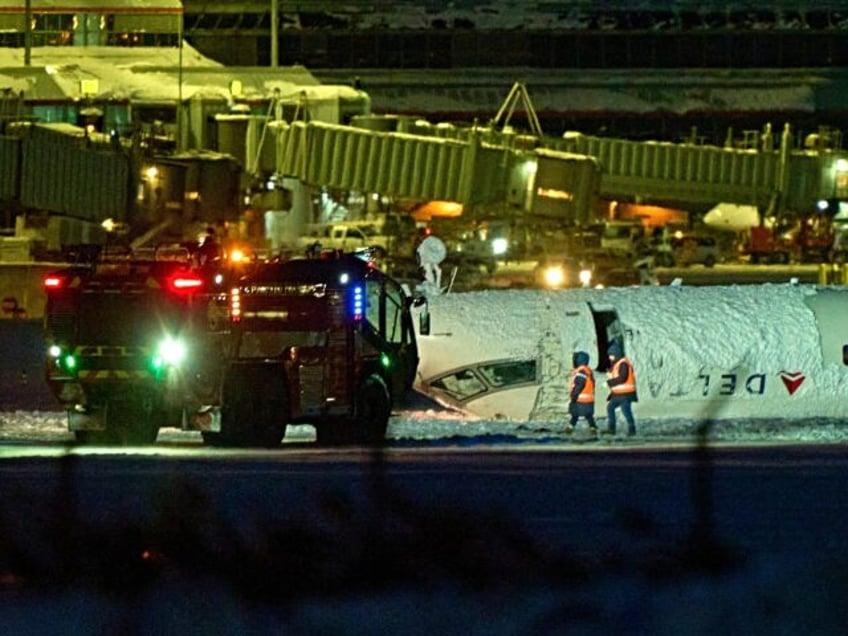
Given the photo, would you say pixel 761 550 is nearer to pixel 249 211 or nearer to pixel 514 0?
pixel 249 211

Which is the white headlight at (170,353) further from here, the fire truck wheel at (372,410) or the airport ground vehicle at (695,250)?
the airport ground vehicle at (695,250)

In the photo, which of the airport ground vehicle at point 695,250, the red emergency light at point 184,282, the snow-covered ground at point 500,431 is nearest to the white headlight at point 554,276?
the airport ground vehicle at point 695,250

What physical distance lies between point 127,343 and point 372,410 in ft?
10.8

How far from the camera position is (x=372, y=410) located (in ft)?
86.6

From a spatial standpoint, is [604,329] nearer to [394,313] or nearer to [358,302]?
[394,313]

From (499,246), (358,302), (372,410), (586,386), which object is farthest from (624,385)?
(499,246)

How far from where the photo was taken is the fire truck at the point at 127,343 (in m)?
25.7

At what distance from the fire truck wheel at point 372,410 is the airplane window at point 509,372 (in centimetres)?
441

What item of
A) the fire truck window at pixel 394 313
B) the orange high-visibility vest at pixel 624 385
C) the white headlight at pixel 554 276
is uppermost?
the fire truck window at pixel 394 313

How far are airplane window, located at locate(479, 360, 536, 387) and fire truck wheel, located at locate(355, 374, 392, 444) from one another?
14.5ft

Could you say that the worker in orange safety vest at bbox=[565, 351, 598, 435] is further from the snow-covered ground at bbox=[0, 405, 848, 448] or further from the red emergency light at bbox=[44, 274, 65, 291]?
the red emergency light at bbox=[44, 274, 65, 291]

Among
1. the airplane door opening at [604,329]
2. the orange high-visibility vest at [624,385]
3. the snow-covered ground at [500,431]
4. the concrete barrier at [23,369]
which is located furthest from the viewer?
the concrete barrier at [23,369]

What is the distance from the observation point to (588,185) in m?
61.8

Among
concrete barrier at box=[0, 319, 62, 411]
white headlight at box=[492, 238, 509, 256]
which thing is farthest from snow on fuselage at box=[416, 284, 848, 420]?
white headlight at box=[492, 238, 509, 256]
